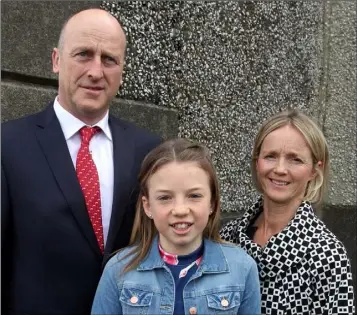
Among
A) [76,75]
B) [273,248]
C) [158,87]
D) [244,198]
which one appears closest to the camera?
[76,75]

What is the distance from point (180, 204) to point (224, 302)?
34cm

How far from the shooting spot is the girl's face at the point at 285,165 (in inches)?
105

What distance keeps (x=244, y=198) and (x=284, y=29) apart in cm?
111

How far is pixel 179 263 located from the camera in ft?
7.57

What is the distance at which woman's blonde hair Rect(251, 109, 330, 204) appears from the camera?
2.71 meters

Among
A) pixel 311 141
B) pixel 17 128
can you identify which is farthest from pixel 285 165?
pixel 17 128

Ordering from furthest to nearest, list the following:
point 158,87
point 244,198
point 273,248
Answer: point 244,198 → point 158,87 → point 273,248

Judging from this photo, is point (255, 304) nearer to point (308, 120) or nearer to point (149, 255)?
point (149, 255)

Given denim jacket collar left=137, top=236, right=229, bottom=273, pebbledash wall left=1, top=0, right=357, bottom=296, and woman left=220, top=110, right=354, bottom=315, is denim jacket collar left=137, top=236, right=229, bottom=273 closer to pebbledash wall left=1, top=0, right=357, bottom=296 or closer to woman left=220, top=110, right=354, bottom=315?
woman left=220, top=110, right=354, bottom=315

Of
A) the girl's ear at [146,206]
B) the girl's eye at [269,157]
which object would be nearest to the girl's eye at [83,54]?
the girl's ear at [146,206]

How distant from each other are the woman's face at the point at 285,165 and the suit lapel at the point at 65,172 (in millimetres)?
707

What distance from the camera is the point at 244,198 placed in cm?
428

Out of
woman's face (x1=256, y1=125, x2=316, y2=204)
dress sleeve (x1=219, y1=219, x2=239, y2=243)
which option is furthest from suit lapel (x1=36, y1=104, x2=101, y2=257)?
woman's face (x1=256, y1=125, x2=316, y2=204)

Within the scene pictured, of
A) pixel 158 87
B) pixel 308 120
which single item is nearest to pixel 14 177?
pixel 308 120
